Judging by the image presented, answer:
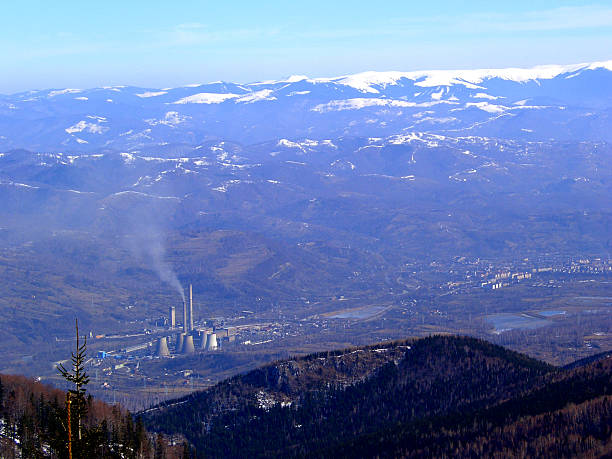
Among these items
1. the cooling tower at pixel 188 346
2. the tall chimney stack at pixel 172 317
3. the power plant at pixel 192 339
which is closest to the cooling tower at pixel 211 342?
the power plant at pixel 192 339

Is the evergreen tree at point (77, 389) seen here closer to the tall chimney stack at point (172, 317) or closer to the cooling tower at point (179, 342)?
the cooling tower at point (179, 342)

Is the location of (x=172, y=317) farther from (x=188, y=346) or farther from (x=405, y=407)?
(x=405, y=407)

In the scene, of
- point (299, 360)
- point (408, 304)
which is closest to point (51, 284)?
point (408, 304)

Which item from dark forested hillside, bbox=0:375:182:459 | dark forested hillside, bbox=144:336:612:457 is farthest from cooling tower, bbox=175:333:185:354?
dark forested hillside, bbox=0:375:182:459

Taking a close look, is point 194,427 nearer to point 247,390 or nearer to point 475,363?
point 247,390

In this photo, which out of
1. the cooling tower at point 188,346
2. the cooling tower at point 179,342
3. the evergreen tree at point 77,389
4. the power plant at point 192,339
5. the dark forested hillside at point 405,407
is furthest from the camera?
the cooling tower at point 179,342

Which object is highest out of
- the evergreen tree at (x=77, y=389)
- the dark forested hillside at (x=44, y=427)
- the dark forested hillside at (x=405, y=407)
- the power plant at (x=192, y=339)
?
the evergreen tree at (x=77, y=389)

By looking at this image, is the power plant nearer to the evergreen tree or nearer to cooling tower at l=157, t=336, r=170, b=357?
cooling tower at l=157, t=336, r=170, b=357

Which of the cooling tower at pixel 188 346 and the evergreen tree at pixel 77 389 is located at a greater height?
the evergreen tree at pixel 77 389
